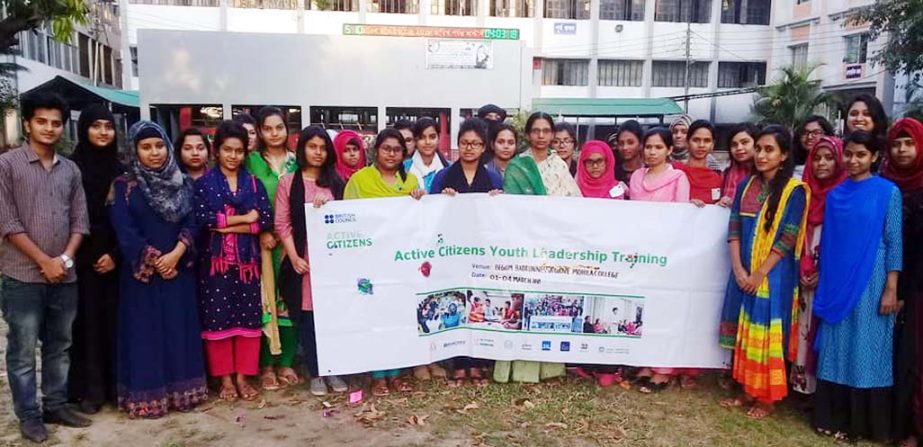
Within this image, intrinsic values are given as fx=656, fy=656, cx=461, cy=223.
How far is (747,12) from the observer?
34.3 m

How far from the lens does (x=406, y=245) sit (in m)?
3.97

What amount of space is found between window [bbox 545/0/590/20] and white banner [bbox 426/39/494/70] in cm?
935

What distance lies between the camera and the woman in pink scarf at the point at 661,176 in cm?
412

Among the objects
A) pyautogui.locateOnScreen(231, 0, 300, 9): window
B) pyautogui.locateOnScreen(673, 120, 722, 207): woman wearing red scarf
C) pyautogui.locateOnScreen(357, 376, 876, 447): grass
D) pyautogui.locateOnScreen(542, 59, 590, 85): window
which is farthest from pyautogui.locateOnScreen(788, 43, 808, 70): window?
pyautogui.locateOnScreen(357, 376, 876, 447): grass

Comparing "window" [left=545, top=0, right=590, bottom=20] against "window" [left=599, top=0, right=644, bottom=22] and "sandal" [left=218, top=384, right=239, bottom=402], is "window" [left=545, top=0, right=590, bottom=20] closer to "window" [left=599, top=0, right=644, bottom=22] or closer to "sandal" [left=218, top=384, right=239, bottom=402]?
"window" [left=599, top=0, right=644, bottom=22]

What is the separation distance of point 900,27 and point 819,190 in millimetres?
14544

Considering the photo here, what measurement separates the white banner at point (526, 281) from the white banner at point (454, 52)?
21617 millimetres

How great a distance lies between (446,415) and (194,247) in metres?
1.73

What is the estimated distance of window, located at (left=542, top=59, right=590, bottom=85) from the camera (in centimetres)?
3334

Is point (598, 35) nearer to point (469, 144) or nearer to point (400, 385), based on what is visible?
point (469, 144)

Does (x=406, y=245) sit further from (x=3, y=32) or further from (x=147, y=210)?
(x=3, y=32)

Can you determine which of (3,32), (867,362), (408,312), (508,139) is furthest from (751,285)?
(3,32)

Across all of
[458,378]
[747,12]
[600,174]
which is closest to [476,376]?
[458,378]

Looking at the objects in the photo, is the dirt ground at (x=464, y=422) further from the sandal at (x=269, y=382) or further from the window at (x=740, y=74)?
the window at (x=740, y=74)
